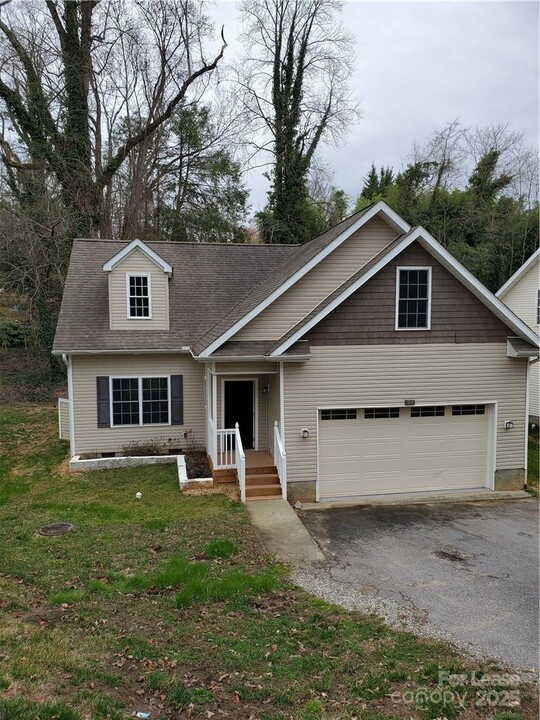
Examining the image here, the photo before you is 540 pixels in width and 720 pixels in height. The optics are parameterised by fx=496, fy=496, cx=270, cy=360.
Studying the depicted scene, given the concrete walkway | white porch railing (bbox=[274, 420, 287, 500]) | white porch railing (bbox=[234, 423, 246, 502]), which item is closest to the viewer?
the concrete walkway

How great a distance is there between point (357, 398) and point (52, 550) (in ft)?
22.4

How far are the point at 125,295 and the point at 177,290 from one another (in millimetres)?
1869

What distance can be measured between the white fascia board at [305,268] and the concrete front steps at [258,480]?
9.39 ft

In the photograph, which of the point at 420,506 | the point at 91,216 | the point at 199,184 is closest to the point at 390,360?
the point at 420,506

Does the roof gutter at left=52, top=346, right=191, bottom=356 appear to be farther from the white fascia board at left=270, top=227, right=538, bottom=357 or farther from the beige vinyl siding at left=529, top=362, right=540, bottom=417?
the beige vinyl siding at left=529, top=362, right=540, bottom=417

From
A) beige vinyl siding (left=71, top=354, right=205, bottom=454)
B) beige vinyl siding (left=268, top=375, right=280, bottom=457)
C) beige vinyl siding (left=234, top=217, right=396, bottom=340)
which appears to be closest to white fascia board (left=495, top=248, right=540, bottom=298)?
beige vinyl siding (left=234, top=217, right=396, bottom=340)

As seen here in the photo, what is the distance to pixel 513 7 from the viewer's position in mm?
10945

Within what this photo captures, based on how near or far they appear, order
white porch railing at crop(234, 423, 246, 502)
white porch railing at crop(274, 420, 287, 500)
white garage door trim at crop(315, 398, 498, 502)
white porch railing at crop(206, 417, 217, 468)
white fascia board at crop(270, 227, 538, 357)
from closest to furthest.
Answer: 1. white porch railing at crop(234, 423, 246, 502)
2. white porch railing at crop(274, 420, 287, 500)
3. white fascia board at crop(270, 227, 538, 357)
4. white garage door trim at crop(315, 398, 498, 502)
5. white porch railing at crop(206, 417, 217, 468)

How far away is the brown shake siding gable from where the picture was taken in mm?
11250

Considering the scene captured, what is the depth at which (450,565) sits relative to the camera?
7926mm

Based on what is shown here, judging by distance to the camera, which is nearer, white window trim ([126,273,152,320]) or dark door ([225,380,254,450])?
dark door ([225,380,254,450])

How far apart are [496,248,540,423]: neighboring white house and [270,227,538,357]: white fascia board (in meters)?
8.50

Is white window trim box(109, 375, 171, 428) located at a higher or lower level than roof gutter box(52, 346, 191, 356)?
lower

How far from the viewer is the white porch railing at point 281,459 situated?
35.5ft
